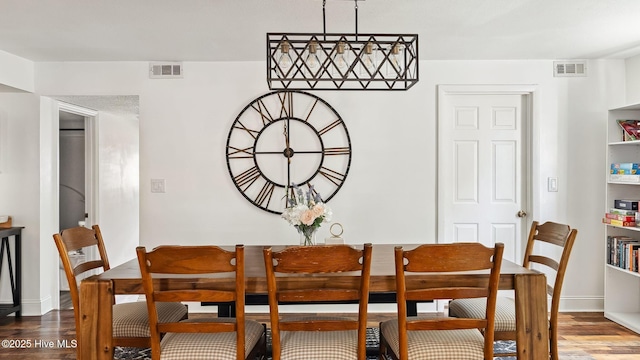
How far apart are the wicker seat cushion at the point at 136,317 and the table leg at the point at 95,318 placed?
162 millimetres

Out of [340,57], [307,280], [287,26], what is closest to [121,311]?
[307,280]

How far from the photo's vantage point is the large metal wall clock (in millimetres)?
4148

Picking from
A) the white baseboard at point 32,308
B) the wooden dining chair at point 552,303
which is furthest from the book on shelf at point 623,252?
the white baseboard at point 32,308

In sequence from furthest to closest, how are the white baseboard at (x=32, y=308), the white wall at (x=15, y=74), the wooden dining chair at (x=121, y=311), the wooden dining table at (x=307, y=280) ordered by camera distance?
the white baseboard at (x=32, y=308), the white wall at (x=15, y=74), the wooden dining chair at (x=121, y=311), the wooden dining table at (x=307, y=280)

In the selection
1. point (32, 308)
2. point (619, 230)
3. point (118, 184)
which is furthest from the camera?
point (118, 184)

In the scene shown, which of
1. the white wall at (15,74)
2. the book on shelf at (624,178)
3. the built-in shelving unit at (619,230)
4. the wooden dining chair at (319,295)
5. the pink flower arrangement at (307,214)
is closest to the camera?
Answer: the wooden dining chair at (319,295)

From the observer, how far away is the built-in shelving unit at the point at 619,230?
3949mm

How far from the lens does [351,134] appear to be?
416cm

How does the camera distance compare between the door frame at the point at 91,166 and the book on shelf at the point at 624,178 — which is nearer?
the book on shelf at the point at 624,178

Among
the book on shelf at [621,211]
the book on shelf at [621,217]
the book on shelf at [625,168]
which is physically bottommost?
the book on shelf at [621,217]

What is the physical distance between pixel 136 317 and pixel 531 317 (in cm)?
194

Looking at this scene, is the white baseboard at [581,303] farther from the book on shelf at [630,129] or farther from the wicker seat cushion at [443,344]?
the wicker seat cushion at [443,344]

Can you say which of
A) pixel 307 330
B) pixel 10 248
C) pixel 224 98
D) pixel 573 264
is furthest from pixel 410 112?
pixel 10 248

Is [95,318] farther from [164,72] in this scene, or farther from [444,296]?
[164,72]
